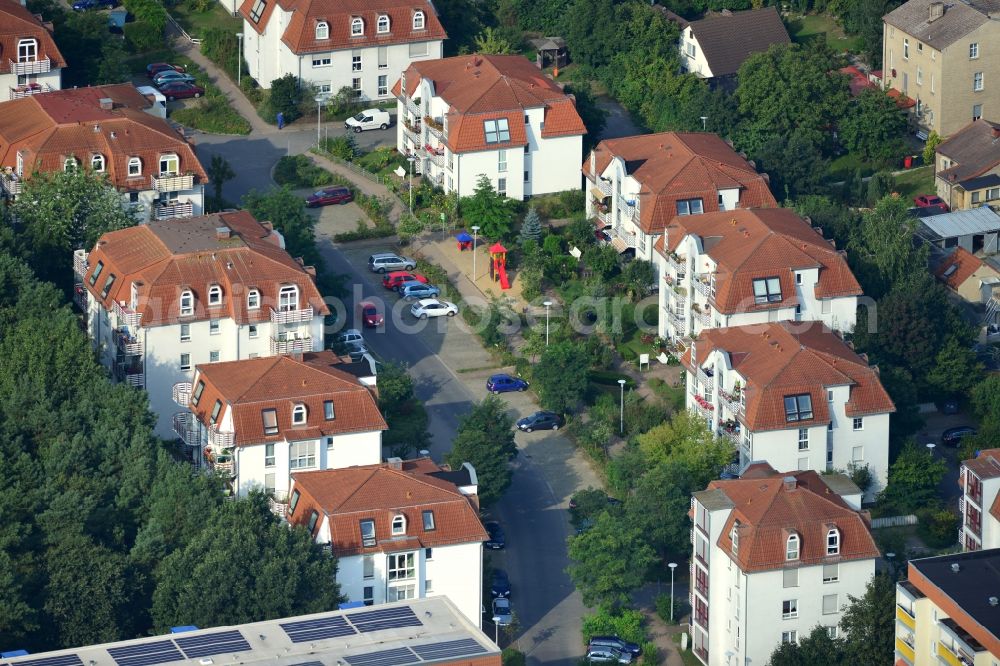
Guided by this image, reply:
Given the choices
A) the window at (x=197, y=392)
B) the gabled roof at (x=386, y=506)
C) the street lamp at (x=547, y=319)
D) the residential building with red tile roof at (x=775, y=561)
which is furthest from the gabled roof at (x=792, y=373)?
the window at (x=197, y=392)

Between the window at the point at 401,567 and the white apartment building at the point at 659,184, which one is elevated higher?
the white apartment building at the point at 659,184

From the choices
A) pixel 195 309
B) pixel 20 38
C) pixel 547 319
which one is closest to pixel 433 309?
pixel 547 319

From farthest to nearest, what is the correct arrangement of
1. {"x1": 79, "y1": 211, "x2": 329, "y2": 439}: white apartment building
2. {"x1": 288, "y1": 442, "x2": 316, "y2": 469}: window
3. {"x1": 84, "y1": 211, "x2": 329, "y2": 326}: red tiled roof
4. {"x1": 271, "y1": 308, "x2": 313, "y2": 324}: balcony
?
{"x1": 271, "y1": 308, "x2": 313, "y2": 324}: balcony → {"x1": 84, "y1": 211, "x2": 329, "y2": 326}: red tiled roof → {"x1": 79, "y1": 211, "x2": 329, "y2": 439}: white apartment building → {"x1": 288, "y1": 442, "x2": 316, "y2": 469}: window

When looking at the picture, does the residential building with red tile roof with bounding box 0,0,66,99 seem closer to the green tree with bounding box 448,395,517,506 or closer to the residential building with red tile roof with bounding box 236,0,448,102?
the residential building with red tile roof with bounding box 236,0,448,102

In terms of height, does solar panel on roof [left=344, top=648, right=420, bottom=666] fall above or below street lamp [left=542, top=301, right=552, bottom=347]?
below

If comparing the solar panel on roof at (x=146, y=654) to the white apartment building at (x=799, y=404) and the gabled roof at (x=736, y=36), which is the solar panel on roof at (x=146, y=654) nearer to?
the white apartment building at (x=799, y=404)

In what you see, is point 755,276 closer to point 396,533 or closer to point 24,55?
point 396,533

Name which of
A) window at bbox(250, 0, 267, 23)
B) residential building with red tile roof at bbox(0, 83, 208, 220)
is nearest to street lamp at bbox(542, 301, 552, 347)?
residential building with red tile roof at bbox(0, 83, 208, 220)
